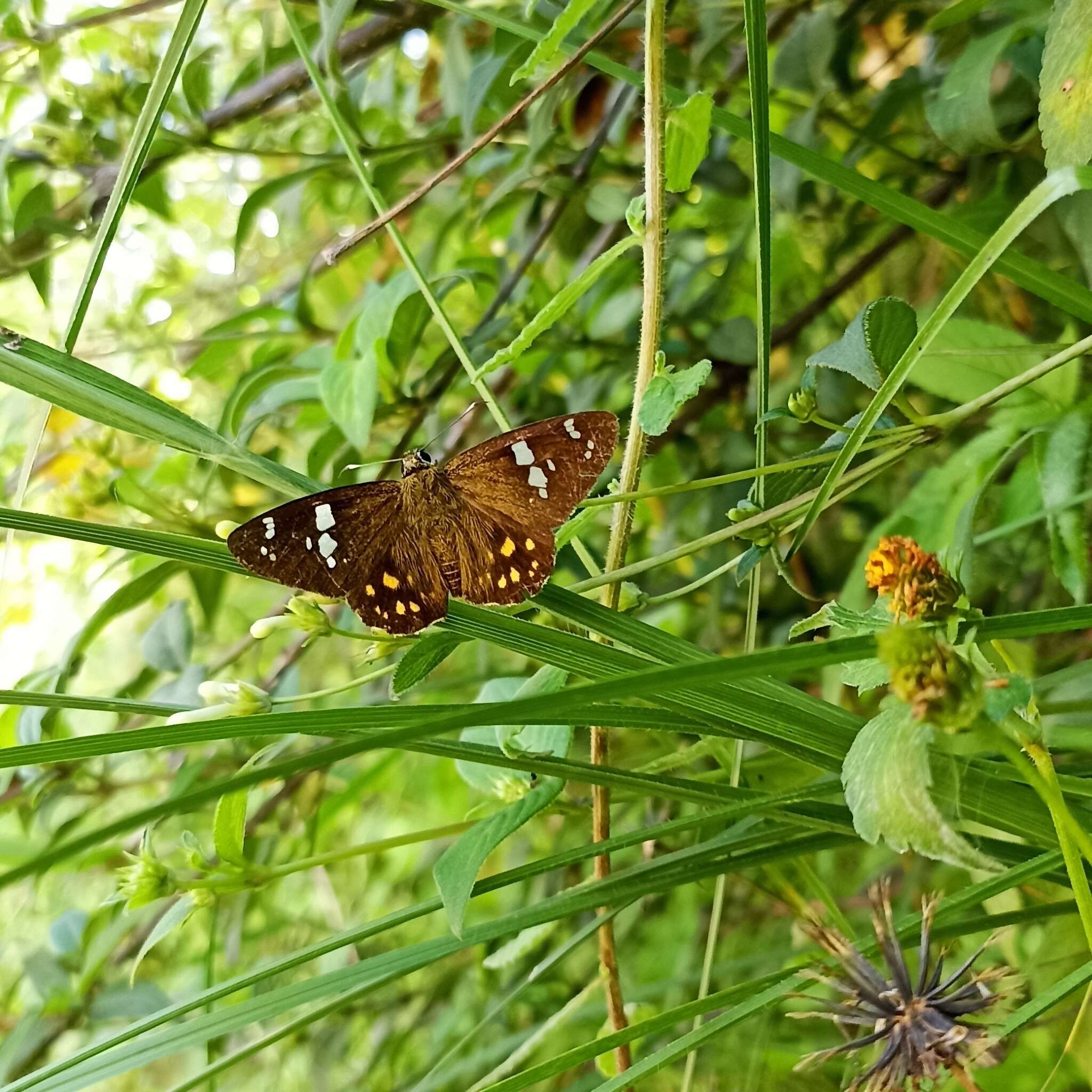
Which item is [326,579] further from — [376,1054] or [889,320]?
[376,1054]

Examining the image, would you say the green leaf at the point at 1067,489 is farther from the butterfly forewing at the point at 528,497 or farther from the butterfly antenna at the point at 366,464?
the butterfly antenna at the point at 366,464

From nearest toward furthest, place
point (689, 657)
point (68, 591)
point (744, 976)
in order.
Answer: point (689, 657) < point (744, 976) < point (68, 591)

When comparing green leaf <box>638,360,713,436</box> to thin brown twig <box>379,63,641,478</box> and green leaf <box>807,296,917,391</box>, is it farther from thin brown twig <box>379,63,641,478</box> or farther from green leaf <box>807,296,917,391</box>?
thin brown twig <box>379,63,641,478</box>

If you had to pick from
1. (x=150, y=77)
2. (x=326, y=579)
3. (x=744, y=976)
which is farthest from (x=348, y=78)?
(x=744, y=976)

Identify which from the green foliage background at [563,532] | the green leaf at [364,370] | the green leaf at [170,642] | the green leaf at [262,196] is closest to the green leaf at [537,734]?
the green foliage background at [563,532]

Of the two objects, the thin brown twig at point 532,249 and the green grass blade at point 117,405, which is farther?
the thin brown twig at point 532,249

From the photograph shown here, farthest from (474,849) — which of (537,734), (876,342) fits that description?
(876,342)
